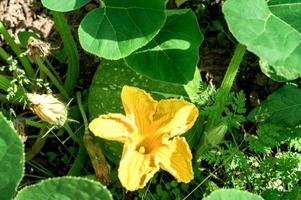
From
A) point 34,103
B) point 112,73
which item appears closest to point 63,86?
point 112,73

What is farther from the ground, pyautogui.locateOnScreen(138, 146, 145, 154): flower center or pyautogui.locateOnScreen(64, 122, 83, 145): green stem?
pyautogui.locateOnScreen(138, 146, 145, 154): flower center

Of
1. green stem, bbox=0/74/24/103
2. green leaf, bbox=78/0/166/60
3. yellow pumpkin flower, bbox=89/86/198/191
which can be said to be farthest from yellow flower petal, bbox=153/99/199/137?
green stem, bbox=0/74/24/103

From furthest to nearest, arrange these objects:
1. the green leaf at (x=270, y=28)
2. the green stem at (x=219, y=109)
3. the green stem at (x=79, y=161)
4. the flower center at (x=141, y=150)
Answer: the green stem at (x=79, y=161) < the green stem at (x=219, y=109) < the flower center at (x=141, y=150) < the green leaf at (x=270, y=28)

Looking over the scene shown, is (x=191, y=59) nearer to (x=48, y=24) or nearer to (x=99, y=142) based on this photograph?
(x=99, y=142)

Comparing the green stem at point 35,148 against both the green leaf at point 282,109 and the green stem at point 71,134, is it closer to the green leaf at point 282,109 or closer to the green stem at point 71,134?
the green stem at point 71,134

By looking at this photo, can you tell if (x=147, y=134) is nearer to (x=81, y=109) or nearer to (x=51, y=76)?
(x=81, y=109)

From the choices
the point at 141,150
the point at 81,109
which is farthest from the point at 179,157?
the point at 81,109

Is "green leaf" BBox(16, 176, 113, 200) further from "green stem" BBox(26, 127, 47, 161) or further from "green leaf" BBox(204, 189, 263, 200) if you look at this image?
"green stem" BBox(26, 127, 47, 161)

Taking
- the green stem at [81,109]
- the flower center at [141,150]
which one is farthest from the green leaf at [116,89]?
the flower center at [141,150]
